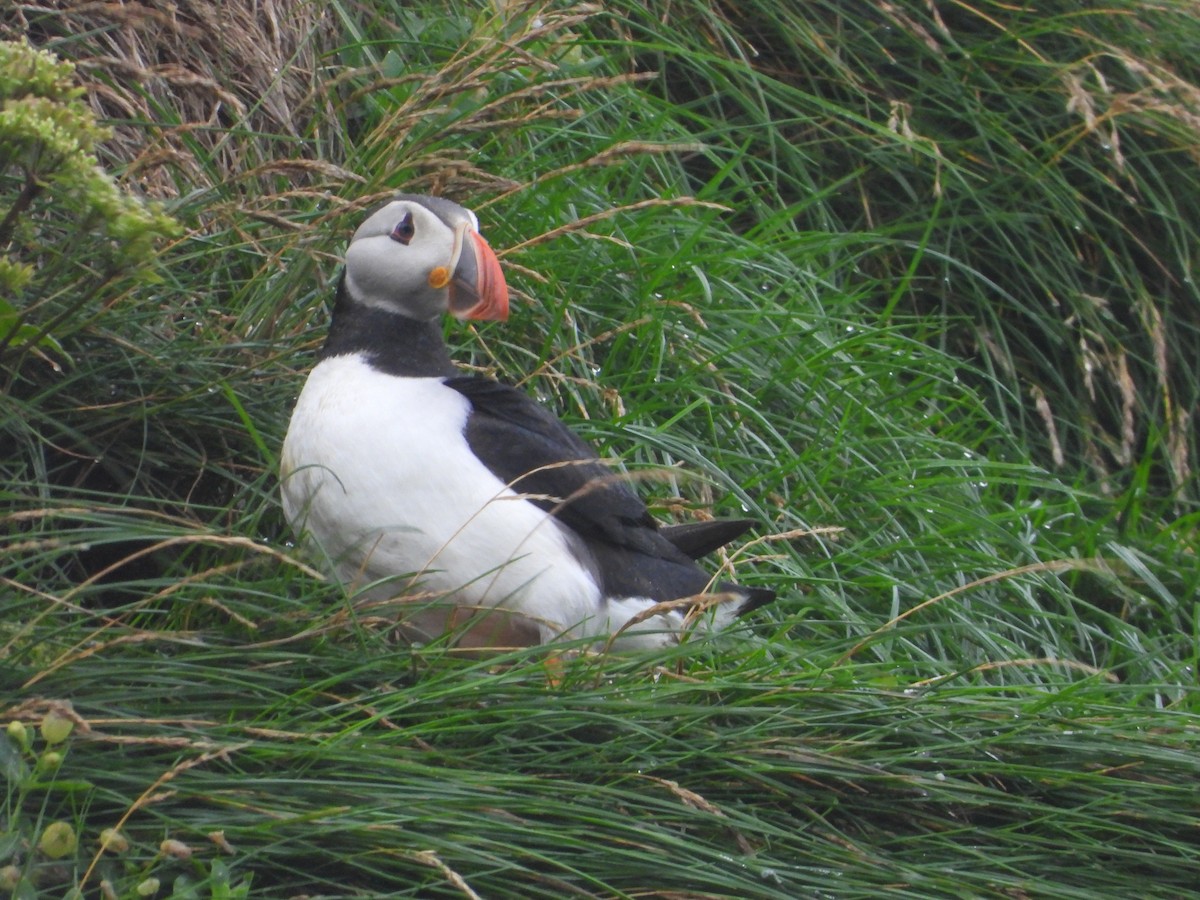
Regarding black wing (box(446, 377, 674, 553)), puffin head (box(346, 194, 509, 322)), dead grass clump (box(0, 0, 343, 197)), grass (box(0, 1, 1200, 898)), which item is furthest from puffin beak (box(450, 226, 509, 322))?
dead grass clump (box(0, 0, 343, 197))

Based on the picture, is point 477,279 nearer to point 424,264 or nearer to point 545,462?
point 424,264

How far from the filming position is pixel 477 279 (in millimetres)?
3080

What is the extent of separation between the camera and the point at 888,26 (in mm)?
5352

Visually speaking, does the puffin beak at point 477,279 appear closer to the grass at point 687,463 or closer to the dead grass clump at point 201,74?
the grass at point 687,463


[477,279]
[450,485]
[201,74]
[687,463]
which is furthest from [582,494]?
[201,74]

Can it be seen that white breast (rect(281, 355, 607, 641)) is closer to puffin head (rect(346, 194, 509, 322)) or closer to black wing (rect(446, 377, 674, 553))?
black wing (rect(446, 377, 674, 553))

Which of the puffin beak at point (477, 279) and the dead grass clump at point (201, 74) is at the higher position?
the dead grass clump at point (201, 74)

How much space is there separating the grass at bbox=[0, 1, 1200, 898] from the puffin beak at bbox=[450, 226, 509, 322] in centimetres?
31

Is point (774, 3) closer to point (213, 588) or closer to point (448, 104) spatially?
point (448, 104)

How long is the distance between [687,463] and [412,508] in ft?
4.07

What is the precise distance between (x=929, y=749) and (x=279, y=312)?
170 centimetres

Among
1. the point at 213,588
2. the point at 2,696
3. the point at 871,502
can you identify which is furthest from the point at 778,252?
the point at 2,696

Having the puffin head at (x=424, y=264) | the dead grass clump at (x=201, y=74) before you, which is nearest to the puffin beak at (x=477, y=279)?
the puffin head at (x=424, y=264)

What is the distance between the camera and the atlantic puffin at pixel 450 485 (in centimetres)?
283
